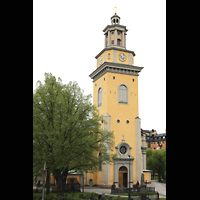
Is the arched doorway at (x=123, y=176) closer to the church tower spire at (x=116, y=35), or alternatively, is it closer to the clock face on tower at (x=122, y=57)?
the clock face on tower at (x=122, y=57)

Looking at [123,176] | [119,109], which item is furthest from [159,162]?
[119,109]

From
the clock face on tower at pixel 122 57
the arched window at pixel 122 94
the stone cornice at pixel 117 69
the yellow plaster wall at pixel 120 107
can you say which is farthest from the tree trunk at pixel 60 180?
the clock face on tower at pixel 122 57

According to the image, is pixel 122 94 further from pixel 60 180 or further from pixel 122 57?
pixel 60 180

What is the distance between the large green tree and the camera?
76.1ft

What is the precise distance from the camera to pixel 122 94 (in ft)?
144

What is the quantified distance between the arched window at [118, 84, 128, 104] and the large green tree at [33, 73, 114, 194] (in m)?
15.9

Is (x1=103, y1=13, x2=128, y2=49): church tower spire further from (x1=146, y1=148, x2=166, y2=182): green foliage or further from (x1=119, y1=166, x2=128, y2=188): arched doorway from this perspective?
(x1=146, y1=148, x2=166, y2=182): green foliage

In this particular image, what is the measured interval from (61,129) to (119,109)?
20.6 meters

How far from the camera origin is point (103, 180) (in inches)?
1544
